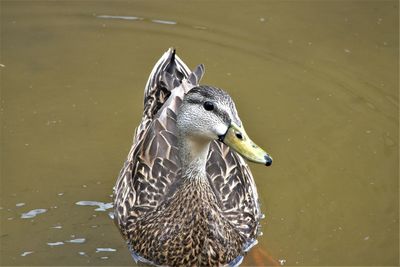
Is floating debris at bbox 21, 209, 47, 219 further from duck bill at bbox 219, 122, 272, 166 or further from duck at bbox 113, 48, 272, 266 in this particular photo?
duck bill at bbox 219, 122, 272, 166

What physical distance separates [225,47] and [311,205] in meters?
2.57

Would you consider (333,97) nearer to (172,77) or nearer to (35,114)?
(172,77)

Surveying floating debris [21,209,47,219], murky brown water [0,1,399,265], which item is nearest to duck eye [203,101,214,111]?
murky brown water [0,1,399,265]

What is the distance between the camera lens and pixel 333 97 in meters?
8.53

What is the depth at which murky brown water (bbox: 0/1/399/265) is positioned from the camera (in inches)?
270

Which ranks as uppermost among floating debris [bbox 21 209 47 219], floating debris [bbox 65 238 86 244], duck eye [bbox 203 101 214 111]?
duck eye [bbox 203 101 214 111]

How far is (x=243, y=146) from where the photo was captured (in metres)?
5.70

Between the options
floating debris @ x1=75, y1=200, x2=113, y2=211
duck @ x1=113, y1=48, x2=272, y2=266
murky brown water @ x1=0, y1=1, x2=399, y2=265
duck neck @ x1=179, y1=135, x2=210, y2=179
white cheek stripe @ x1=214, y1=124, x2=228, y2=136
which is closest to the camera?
white cheek stripe @ x1=214, y1=124, x2=228, y2=136

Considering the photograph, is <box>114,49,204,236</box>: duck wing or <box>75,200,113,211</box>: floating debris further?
<box>75,200,113,211</box>: floating debris

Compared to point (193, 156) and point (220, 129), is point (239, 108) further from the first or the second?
point (220, 129)

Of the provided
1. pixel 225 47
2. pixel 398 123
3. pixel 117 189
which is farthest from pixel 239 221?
pixel 225 47

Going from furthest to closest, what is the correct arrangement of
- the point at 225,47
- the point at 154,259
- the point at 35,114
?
the point at 225,47
the point at 35,114
the point at 154,259

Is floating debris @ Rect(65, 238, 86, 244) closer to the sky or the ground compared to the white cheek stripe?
closer to the ground

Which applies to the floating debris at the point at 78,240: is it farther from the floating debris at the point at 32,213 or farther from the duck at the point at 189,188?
the floating debris at the point at 32,213
